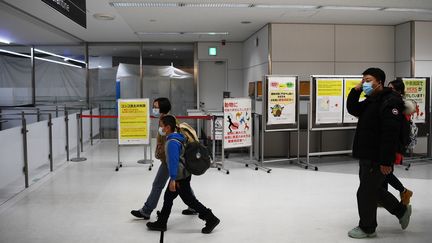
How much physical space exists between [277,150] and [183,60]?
504cm

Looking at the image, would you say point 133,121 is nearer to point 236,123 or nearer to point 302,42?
point 236,123

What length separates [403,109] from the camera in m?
3.87

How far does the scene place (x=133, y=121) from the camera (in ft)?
24.6

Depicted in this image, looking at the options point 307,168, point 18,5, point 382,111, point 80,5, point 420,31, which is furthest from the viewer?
point 420,31

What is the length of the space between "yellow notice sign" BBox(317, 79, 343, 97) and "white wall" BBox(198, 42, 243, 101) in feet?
15.1

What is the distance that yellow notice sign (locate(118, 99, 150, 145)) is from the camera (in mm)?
7488

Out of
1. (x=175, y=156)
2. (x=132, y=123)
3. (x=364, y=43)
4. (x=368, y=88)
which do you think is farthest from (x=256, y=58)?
(x=175, y=156)

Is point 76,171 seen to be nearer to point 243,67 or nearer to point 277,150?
point 277,150

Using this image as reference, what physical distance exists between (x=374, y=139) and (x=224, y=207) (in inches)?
80.2

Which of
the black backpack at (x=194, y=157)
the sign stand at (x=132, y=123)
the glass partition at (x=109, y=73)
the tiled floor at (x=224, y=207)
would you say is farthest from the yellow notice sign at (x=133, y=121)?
the glass partition at (x=109, y=73)

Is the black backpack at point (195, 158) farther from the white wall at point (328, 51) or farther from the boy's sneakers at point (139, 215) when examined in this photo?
the white wall at point (328, 51)

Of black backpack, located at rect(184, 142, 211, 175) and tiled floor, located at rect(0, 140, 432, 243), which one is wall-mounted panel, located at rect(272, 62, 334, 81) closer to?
tiled floor, located at rect(0, 140, 432, 243)

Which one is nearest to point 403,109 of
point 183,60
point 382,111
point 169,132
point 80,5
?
point 382,111

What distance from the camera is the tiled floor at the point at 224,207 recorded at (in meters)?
4.11
